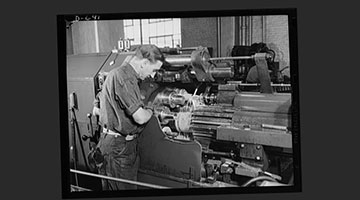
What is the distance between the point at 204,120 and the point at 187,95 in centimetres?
18

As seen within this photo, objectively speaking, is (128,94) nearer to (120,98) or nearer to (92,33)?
(120,98)

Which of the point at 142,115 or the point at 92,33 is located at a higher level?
the point at 92,33

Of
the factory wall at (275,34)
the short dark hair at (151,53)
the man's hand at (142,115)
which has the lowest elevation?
the man's hand at (142,115)

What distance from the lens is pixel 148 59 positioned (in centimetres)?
326

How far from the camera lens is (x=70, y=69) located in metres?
3.29

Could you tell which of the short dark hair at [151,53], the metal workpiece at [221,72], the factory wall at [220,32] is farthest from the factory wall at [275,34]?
the short dark hair at [151,53]

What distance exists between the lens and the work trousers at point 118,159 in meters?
3.31

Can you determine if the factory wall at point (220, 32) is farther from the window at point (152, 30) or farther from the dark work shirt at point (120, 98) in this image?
the dark work shirt at point (120, 98)

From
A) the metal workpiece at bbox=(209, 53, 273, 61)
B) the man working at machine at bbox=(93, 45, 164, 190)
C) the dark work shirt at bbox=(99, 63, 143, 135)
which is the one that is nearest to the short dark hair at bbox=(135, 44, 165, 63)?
the man working at machine at bbox=(93, 45, 164, 190)

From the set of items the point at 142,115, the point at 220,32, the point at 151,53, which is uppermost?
the point at 220,32

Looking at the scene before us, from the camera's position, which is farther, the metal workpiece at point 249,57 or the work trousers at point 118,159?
the work trousers at point 118,159

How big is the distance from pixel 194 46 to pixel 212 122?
0.46m

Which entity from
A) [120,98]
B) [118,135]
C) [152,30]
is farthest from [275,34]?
[118,135]
